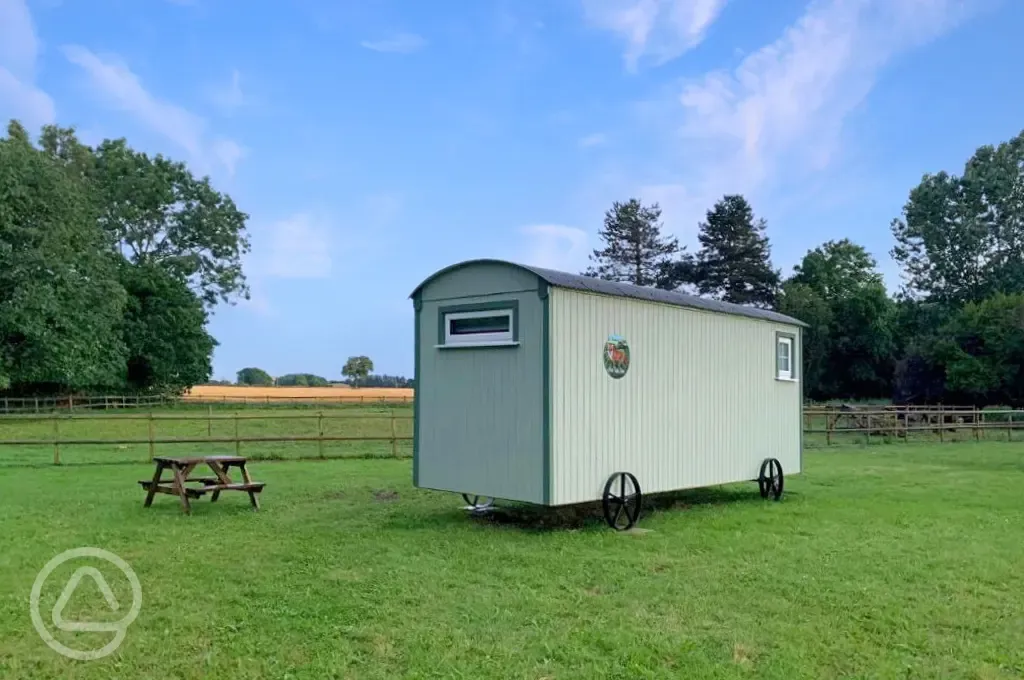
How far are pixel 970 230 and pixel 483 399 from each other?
44.3 m

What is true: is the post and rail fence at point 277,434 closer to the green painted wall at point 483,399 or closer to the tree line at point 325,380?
the green painted wall at point 483,399

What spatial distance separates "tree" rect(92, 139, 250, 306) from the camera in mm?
37094

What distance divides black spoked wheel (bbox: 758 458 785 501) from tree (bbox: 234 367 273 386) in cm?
6469

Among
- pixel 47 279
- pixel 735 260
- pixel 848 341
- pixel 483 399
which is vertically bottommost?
pixel 483 399

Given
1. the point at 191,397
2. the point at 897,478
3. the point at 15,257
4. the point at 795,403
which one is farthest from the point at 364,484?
the point at 191,397

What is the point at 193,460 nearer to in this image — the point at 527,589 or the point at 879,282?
the point at 527,589

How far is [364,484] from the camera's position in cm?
1092

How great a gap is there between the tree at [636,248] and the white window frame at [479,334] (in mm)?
39334

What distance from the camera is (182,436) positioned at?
70.9ft

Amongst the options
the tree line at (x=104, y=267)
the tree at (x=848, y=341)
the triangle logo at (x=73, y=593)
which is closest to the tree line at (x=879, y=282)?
the tree at (x=848, y=341)

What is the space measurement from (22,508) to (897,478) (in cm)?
1191

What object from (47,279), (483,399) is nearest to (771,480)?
(483,399)

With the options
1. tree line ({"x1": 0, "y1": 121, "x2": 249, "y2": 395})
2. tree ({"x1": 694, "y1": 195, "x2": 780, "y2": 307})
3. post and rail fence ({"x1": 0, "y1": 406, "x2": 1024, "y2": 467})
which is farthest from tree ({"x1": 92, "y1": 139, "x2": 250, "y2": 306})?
tree ({"x1": 694, "y1": 195, "x2": 780, "y2": 307})

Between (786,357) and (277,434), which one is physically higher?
(786,357)
